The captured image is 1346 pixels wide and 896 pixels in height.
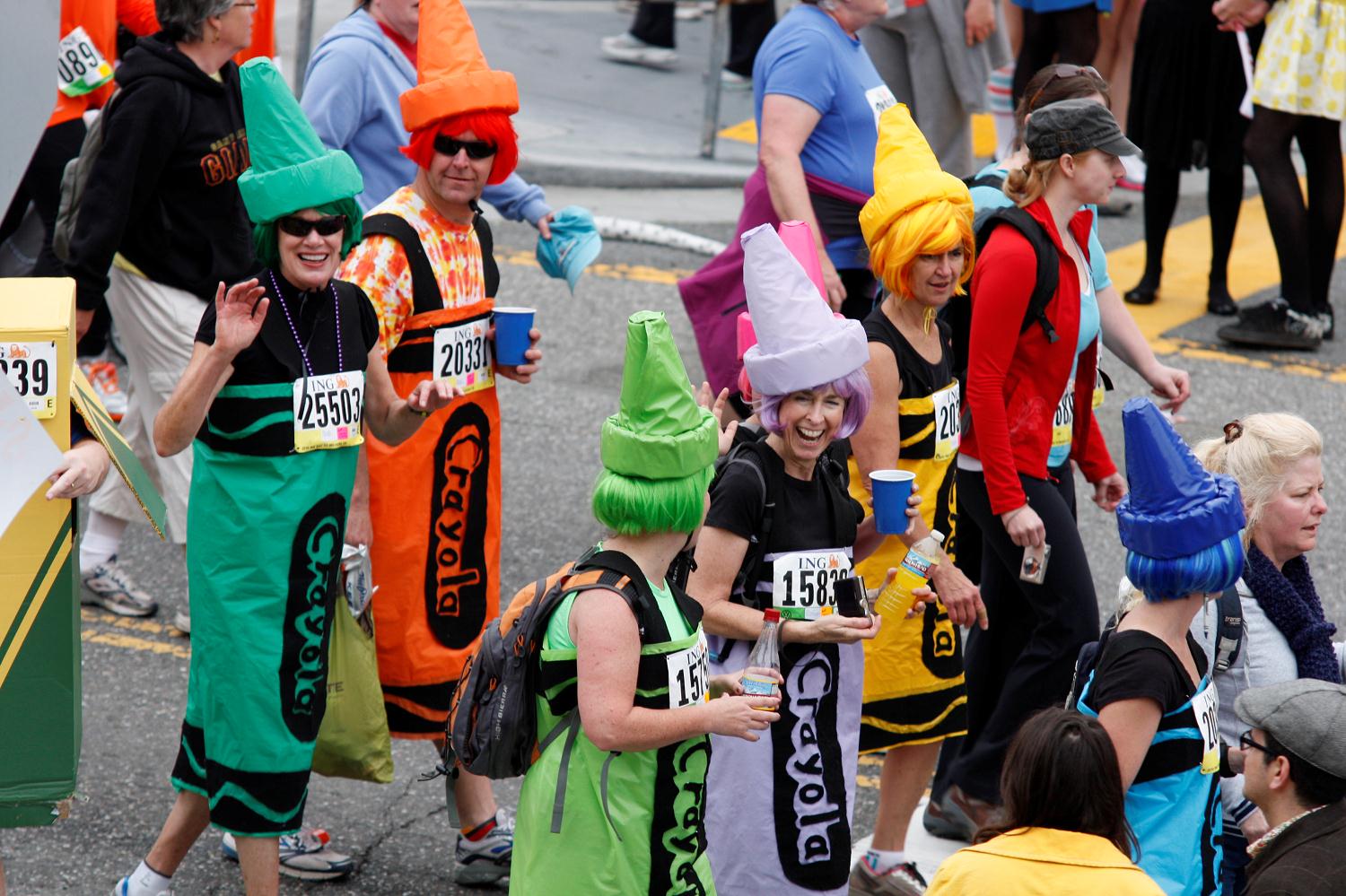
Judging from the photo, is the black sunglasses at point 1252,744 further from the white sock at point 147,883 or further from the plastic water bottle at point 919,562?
the white sock at point 147,883

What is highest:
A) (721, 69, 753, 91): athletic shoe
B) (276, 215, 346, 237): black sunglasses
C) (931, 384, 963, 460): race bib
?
(276, 215, 346, 237): black sunglasses

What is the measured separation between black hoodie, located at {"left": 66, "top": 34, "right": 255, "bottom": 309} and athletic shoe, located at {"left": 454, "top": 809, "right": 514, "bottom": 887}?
1957 millimetres

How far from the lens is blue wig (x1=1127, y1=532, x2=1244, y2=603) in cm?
339

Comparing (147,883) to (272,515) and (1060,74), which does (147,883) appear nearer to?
(272,515)

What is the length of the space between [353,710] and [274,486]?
2.18 ft

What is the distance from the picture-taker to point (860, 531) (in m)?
4.04

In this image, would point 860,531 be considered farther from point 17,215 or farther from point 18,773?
point 17,215

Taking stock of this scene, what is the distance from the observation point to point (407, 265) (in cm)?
433

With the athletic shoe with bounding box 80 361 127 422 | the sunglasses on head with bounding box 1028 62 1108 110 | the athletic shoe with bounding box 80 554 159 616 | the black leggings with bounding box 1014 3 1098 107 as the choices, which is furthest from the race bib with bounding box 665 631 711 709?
the black leggings with bounding box 1014 3 1098 107

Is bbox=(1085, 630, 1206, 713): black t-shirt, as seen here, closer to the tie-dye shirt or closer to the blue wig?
the blue wig

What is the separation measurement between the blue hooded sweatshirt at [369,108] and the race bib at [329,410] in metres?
1.40

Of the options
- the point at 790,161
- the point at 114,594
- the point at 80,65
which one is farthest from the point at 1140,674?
the point at 80,65

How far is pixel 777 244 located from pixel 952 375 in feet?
2.93

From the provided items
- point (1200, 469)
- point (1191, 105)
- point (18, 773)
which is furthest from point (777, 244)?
point (1191, 105)
